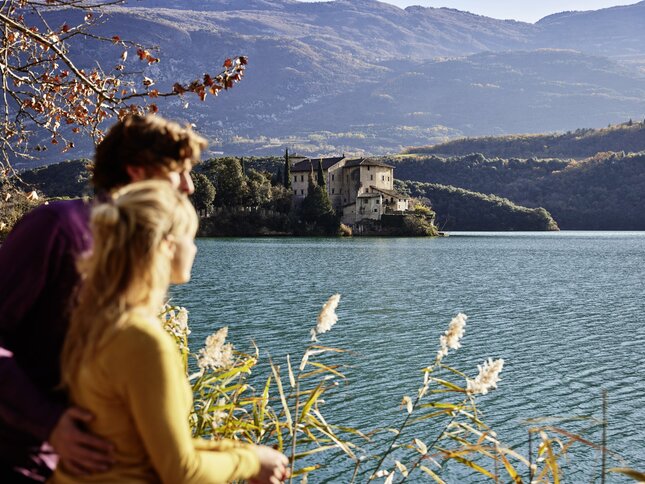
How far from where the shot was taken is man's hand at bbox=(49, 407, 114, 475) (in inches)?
76.3

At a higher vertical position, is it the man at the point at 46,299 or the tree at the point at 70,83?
the tree at the point at 70,83

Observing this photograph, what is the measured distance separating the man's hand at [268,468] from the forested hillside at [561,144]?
165 m

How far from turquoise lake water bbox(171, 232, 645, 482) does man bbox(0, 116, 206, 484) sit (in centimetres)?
347

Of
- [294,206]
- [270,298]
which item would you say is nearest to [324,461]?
[270,298]

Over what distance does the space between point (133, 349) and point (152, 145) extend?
27.1 inches

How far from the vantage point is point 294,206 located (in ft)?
287

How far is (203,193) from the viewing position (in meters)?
78.8

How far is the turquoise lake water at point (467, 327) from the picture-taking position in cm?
1280

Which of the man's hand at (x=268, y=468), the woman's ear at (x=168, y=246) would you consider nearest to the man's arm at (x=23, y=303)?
the woman's ear at (x=168, y=246)

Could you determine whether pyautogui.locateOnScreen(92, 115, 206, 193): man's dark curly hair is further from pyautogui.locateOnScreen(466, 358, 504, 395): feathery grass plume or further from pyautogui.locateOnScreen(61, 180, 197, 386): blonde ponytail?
pyautogui.locateOnScreen(466, 358, 504, 395): feathery grass plume

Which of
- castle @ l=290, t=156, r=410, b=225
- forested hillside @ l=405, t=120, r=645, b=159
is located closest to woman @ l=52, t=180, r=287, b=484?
castle @ l=290, t=156, r=410, b=225

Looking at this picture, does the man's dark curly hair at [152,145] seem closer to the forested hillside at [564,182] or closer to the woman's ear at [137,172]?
the woman's ear at [137,172]

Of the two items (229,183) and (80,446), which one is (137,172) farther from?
(229,183)

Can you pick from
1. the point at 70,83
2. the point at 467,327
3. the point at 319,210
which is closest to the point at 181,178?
the point at 70,83
